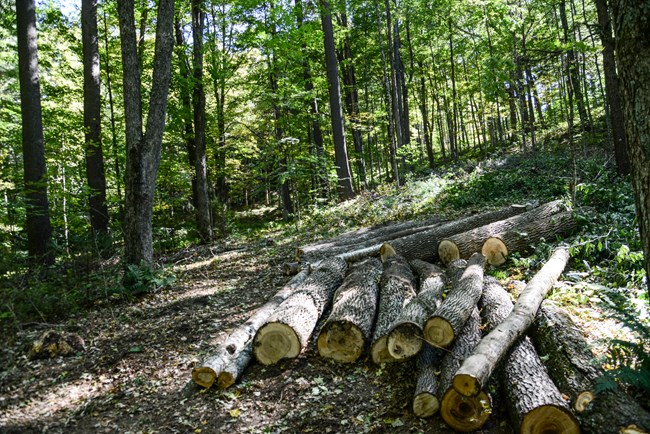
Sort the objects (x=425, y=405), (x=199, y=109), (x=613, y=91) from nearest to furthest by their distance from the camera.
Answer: (x=425, y=405), (x=613, y=91), (x=199, y=109)

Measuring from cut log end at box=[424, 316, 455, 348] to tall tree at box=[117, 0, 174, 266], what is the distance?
5.86 metres

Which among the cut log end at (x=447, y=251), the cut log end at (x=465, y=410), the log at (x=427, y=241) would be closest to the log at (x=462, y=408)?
the cut log end at (x=465, y=410)

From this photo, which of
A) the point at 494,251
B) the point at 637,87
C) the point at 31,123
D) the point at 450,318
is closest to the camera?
the point at 637,87

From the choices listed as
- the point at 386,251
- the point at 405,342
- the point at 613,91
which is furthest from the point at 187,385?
the point at 613,91

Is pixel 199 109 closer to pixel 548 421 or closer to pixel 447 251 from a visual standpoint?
pixel 447 251

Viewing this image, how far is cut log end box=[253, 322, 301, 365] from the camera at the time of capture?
4.57 meters

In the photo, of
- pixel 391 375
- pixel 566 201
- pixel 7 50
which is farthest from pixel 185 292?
pixel 7 50

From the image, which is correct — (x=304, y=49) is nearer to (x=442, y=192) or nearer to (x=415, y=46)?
(x=442, y=192)

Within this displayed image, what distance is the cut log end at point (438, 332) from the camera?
13.1 ft

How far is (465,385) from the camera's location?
3.08 m

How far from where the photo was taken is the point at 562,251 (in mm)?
6148

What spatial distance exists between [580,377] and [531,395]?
0.51 meters

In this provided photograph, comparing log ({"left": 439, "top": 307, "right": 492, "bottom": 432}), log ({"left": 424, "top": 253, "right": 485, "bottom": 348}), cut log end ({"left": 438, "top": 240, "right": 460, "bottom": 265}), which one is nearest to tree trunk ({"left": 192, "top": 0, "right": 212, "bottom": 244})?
cut log end ({"left": 438, "top": 240, "right": 460, "bottom": 265})

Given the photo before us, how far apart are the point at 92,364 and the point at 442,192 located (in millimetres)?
11200
